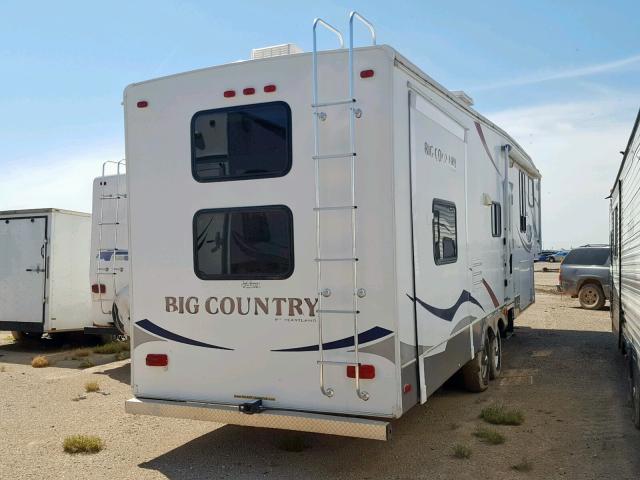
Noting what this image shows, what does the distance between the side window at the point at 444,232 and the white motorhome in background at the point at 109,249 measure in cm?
512

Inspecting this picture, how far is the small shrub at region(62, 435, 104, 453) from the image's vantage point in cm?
591

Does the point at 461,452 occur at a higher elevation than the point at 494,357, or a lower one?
lower

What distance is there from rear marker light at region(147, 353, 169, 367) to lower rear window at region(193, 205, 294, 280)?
78 cm

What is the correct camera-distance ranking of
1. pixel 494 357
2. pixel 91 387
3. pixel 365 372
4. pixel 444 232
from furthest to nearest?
pixel 91 387
pixel 494 357
pixel 444 232
pixel 365 372

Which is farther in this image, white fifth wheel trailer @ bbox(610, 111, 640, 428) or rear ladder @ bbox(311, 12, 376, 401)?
white fifth wheel trailer @ bbox(610, 111, 640, 428)

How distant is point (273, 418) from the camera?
4883 millimetres

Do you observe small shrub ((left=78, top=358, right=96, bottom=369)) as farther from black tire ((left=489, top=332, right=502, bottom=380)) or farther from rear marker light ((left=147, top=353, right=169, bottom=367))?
black tire ((left=489, top=332, right=502, bottom=380))

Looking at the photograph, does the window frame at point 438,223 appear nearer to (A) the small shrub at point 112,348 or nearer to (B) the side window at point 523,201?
(B) the side window at point 523,201

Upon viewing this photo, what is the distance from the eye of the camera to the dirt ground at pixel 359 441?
527cm

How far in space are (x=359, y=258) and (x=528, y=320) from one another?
11.0m

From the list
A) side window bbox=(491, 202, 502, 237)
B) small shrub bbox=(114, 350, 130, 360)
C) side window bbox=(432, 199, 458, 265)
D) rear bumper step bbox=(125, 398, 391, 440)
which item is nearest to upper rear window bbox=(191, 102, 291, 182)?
side window bbox=(432, 199, 458, 265)

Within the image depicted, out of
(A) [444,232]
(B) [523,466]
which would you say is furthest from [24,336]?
(B) [523,466]

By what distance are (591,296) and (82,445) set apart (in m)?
13.7

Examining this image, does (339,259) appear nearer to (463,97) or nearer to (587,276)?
(463,97)
